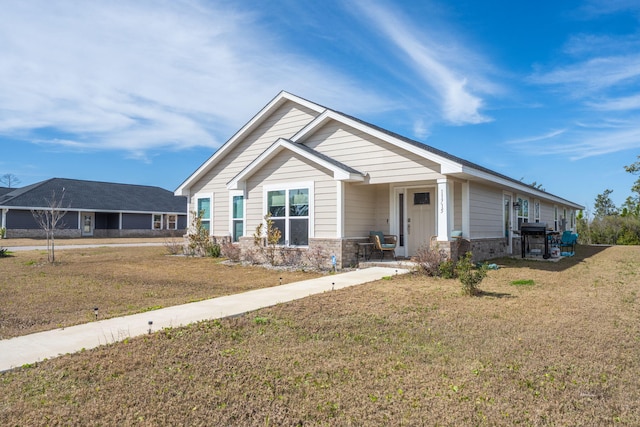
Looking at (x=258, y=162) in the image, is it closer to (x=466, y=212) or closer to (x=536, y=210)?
(x=466, y=212)

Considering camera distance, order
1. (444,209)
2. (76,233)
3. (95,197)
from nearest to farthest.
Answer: (444,209)
(76,233)
(95,197)

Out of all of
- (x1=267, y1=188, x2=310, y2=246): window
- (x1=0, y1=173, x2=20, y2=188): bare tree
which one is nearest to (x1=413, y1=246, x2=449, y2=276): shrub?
(x1=267, y1=188, x2=310, y2=246): window

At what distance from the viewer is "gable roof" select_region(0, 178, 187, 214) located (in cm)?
3416

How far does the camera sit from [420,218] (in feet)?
47.0

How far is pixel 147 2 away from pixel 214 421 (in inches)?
418

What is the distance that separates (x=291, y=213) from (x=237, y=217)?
3.82 metres

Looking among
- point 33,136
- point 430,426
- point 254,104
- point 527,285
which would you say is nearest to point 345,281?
point 527,285

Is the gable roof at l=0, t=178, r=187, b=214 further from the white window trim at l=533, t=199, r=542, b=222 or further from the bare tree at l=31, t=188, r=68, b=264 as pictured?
the white window trim at l=533, t=199, r=542, b=222

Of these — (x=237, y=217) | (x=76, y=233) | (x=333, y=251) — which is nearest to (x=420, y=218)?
(x=333, y=251)

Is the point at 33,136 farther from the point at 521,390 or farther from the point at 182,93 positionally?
the point at 521,390

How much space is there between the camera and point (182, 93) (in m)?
16.9

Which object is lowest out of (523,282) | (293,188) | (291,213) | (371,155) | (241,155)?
(523,282)

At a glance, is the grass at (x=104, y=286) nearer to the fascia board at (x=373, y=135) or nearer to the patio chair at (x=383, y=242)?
the patio chair at (x=383, y=242)

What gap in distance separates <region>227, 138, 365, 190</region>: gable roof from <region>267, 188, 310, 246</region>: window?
1095 millimetres
